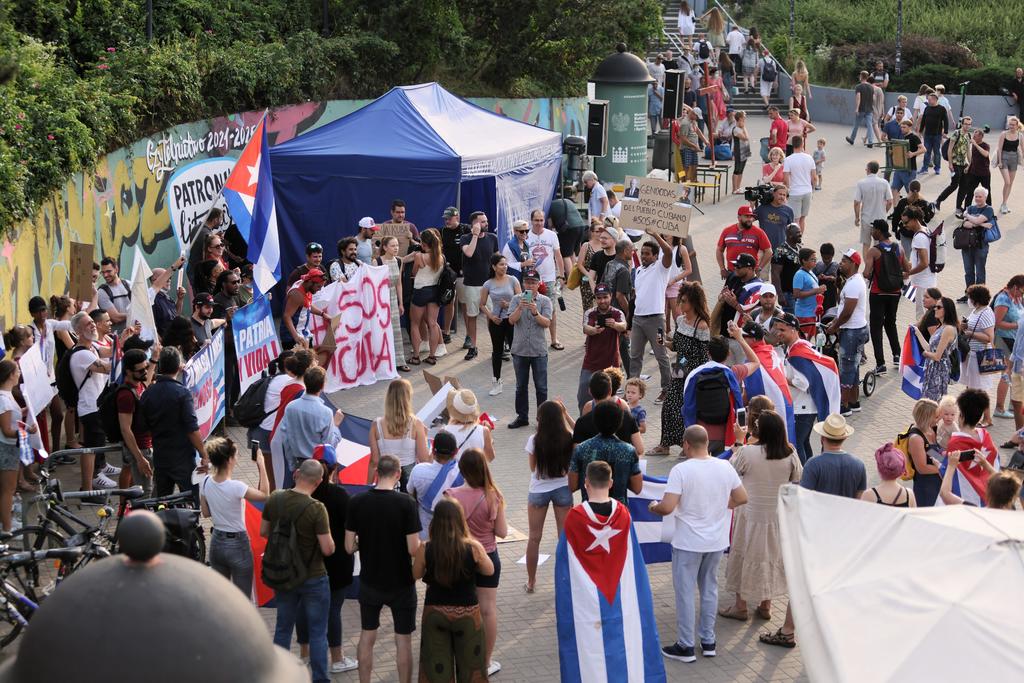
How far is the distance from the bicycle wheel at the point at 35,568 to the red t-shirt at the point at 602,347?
17.6 ft

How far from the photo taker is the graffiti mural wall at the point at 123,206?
11855 mm

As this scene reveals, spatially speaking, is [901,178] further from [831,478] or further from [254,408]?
[254,408]

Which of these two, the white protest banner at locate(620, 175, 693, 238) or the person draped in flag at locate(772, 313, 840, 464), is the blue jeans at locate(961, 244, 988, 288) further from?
the person draped in flag at locate(772, 313, 840, 464)

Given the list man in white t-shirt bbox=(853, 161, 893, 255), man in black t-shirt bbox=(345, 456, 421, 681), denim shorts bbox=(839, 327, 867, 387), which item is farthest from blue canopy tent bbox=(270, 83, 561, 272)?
man in black t-shirt bbox=(345, 456, 421, 681)

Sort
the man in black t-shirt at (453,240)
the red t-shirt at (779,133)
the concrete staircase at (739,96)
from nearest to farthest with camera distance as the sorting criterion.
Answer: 1. the man in black t-shirt at (453,240)
2. the red t-shirt at (779,133)
3. the concrete staircase at (739,96)

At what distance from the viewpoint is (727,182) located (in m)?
26.7

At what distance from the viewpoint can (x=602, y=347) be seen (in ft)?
40.7

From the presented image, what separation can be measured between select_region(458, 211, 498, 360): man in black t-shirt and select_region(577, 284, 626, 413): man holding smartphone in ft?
10.9

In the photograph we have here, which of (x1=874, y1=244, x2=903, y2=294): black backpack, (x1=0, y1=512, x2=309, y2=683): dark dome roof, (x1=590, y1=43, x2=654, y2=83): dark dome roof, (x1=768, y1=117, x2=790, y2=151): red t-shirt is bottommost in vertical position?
(x1=874, y1=244, x2=903, y2=294): black backpack

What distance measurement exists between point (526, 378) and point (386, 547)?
19.0ft

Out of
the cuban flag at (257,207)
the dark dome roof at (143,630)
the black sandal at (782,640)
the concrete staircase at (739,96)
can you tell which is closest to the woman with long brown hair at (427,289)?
the cuban flag at (257,207)

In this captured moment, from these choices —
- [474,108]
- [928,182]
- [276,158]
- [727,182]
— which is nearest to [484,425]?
[276,158]

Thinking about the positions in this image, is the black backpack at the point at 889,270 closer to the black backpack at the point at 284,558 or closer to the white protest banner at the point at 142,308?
the white protest banner at the point at 142,308

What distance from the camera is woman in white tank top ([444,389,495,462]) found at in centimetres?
884
